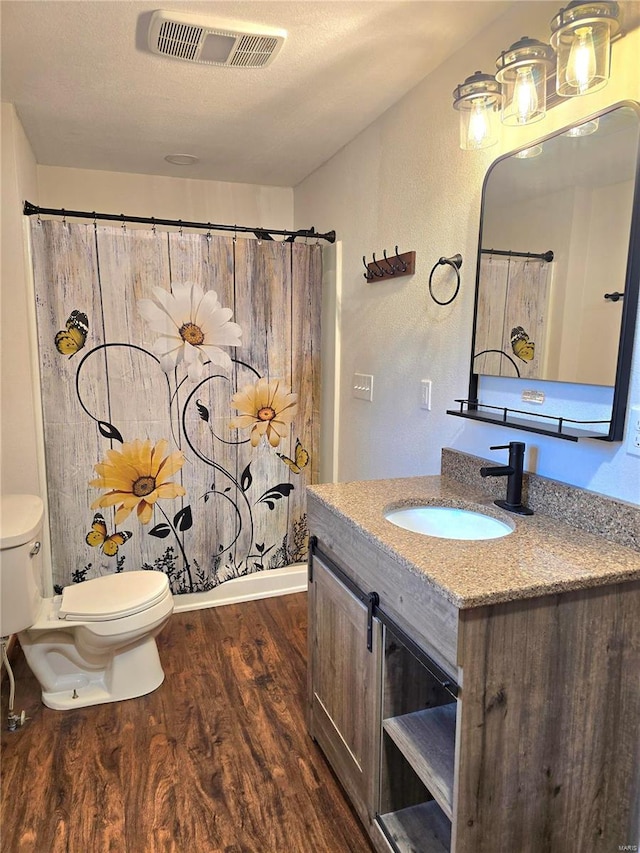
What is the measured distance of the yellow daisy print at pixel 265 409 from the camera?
9.53 ft

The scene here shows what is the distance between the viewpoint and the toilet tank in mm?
1940

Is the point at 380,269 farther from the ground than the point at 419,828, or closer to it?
farther from the ground

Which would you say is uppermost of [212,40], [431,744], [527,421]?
[212,40]

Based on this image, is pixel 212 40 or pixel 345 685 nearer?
pixel 345 685

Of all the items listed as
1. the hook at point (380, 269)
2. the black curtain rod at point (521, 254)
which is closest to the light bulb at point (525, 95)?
the black curtain rod at point (521, 254)

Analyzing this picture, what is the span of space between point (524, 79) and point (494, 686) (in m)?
1.46

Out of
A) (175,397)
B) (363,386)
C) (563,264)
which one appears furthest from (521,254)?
(175,397)

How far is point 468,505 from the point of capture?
165 cm

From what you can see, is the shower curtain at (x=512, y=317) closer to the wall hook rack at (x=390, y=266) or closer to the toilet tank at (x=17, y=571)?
the wall hook rack at (x=390, y=266)

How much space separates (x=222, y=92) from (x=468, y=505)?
1808 mm

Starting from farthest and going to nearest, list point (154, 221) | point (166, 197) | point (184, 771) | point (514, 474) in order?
1. point (166, 197)
2. point (154, 221)
3. point (184, 771)
4. point (514, 474)

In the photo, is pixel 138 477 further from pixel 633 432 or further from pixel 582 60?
pixel 582 60

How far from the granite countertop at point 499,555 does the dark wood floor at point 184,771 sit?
0.91 metres

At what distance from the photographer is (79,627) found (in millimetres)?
2100
